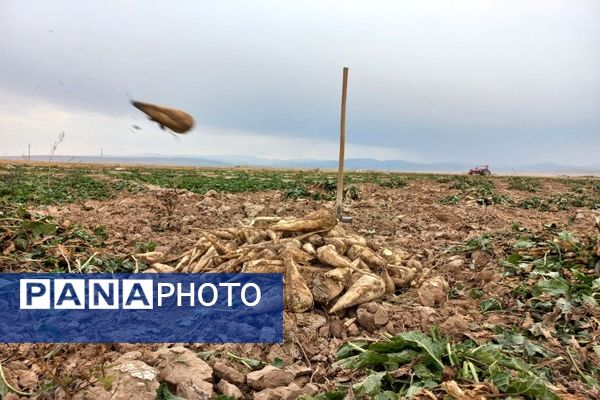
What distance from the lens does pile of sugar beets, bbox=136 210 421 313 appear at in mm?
3715

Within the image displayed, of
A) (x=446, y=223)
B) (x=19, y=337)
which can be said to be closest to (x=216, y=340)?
(x=19, y=337)

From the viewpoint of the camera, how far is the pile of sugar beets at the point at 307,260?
12.2ft

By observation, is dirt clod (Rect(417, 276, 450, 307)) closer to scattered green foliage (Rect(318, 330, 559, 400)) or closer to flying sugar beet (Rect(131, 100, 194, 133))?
scattered green foliage (Rect(318, 330, 559, 400))

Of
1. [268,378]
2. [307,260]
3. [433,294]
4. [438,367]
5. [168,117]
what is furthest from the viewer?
[307,260]

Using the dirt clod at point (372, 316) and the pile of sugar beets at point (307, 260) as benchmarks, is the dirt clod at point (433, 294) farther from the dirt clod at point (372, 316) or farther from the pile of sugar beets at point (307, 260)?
the dirt clod at point (372, 316)

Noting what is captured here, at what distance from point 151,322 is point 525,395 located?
2569 millimetres

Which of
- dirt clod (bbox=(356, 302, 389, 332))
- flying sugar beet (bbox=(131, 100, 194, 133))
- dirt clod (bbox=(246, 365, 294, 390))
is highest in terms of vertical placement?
flying sugar beet (bbox=(131, 100, 194, 133))

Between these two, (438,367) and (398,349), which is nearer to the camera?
(438,367)

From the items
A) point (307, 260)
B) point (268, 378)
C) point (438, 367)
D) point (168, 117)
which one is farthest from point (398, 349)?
point (168, 117)

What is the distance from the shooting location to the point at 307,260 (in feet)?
13.8

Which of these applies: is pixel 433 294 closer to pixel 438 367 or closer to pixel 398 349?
pixel 398 349

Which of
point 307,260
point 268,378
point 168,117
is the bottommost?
point 268,378

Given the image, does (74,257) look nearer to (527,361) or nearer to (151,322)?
(151,322)

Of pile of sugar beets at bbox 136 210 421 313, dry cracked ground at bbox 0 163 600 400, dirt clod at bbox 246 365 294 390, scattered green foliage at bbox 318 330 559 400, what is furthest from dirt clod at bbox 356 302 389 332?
dirt clod at bbox 246 365 294 390
